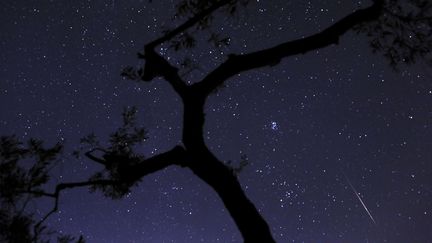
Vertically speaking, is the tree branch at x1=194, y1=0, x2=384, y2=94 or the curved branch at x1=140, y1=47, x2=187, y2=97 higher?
the curved branch at x1=140, y1=47, x2=187, y2=97

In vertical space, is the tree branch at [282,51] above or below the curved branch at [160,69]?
below

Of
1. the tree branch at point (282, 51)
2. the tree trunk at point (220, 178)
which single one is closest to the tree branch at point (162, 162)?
the tree trunk at point (220, 178)

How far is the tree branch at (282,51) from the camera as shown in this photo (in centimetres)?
696

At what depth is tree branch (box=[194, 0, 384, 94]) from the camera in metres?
6.96

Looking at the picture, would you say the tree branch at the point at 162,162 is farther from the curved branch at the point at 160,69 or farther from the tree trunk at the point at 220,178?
the curved branch at the point at 160,69

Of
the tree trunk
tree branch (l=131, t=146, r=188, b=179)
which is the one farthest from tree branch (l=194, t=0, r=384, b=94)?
tree branch (l=131, t=146, r=188, b=179)

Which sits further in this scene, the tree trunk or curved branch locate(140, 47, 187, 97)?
curved branch locate(140, 47, 187, 97)

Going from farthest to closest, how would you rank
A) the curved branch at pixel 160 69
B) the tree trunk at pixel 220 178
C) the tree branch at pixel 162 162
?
→ the curved branch at pixel 160 69 < the tree branch at pixel 162 162 < the tree trunk at pixel 220 178

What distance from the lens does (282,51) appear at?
22.9 feet

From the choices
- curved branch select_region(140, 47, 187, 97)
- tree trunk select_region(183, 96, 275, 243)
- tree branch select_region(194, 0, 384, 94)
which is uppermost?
curved branch select_region(140, 47, 187, 97)

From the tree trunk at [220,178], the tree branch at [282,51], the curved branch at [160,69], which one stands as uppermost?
the curved branch at [160,69]

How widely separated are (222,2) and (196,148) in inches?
106

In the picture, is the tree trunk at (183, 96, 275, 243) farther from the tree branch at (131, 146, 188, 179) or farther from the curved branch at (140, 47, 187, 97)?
the curved branch at (140, 47, 187, 97)

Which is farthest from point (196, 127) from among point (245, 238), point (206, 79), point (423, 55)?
point (423, 55)
